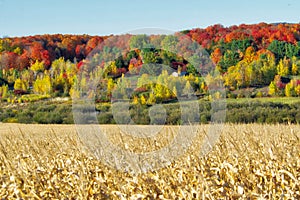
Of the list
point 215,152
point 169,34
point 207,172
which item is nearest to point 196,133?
point 215,152

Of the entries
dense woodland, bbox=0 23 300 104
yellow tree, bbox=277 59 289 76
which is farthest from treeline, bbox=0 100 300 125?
yellow tree, bbox=277 59 289 76

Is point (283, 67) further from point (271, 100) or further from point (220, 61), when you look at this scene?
point (220, 61)

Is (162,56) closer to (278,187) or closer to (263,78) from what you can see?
(278,187)

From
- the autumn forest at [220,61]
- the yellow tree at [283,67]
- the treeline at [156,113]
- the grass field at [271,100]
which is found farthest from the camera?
the yellow tree at [283,67]

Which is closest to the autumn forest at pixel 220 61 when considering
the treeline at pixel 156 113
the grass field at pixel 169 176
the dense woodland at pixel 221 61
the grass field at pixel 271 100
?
the dense woodland at pixel 221 61

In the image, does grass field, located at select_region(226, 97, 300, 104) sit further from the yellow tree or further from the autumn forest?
the yellow tree

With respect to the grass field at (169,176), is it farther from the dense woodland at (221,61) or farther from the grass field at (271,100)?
the grass field at (271,100)

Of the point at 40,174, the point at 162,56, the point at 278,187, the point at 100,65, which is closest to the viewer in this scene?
the point at 278,187

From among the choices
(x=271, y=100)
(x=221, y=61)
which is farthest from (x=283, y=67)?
A: (x=221, y=61)

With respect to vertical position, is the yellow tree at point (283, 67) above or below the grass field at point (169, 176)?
above
